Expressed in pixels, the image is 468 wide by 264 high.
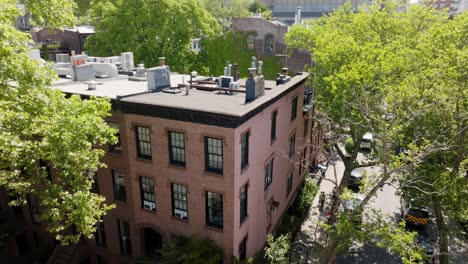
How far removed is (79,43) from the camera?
64.2m

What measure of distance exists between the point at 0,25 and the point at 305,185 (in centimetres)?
2806

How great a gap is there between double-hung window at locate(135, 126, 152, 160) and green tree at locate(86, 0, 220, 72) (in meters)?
22.7

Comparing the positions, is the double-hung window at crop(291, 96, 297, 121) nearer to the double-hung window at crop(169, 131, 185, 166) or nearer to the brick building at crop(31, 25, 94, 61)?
the double-hung window at crop(169, 131, 185, 166)

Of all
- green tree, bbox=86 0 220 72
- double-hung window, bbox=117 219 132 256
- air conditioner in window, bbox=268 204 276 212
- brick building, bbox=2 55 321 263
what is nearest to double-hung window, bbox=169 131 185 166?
brick building, bbox=2 55 321 263

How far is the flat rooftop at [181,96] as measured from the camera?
1698 cm

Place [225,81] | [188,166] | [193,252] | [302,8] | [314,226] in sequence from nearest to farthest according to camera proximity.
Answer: [193,252]
[188,166]
[225,81]
[314,226]
[302,8]

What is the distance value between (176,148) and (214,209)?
3949 mm

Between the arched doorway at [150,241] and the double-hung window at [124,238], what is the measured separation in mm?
1096

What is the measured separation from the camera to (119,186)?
20.8 metres

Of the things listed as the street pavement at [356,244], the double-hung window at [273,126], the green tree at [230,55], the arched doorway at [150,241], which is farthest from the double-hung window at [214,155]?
the green tree at [230,55]

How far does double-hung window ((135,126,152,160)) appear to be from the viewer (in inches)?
735

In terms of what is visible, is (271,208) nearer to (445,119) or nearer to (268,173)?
(268,173)

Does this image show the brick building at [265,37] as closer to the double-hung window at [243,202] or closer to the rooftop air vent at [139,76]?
the rooftop air vent at [139,76]

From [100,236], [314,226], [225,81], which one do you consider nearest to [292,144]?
[314,226]
